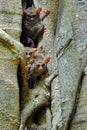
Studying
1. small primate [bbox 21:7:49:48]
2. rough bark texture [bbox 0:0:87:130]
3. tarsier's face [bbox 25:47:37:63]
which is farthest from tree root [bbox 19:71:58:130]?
small primate [bbox 21:7:49:48]

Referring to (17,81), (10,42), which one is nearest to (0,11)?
(10,42)

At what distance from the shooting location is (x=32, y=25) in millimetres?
2594

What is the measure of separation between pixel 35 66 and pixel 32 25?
0.30m

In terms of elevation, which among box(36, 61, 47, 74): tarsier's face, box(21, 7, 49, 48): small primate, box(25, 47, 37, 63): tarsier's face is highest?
box(21, 7, 49, 48): small primate

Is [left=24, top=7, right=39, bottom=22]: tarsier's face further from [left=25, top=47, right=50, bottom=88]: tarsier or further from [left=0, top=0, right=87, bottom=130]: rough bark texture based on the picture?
[left=25, top=47, right=50, bottom=88]: tarsier

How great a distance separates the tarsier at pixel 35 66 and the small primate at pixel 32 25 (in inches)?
6.2

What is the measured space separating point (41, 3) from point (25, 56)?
43 cm

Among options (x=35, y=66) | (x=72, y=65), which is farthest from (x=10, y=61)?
(x=72, y=65)

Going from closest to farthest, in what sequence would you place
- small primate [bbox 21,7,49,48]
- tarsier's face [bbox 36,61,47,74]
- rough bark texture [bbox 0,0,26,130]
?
rough bark texture [bbox 0,0,26,130] → tarsier's face [bbox 36,61,47,74] → small primate [bbox 21,7,49,48]

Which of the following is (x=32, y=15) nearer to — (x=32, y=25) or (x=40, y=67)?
(x=32, y=25)

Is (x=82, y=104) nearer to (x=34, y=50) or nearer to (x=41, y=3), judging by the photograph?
(x=34, y=50)

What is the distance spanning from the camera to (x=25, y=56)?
7.78ft

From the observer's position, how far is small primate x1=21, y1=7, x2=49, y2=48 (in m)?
2.59

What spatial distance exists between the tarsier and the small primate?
16 centimetres
